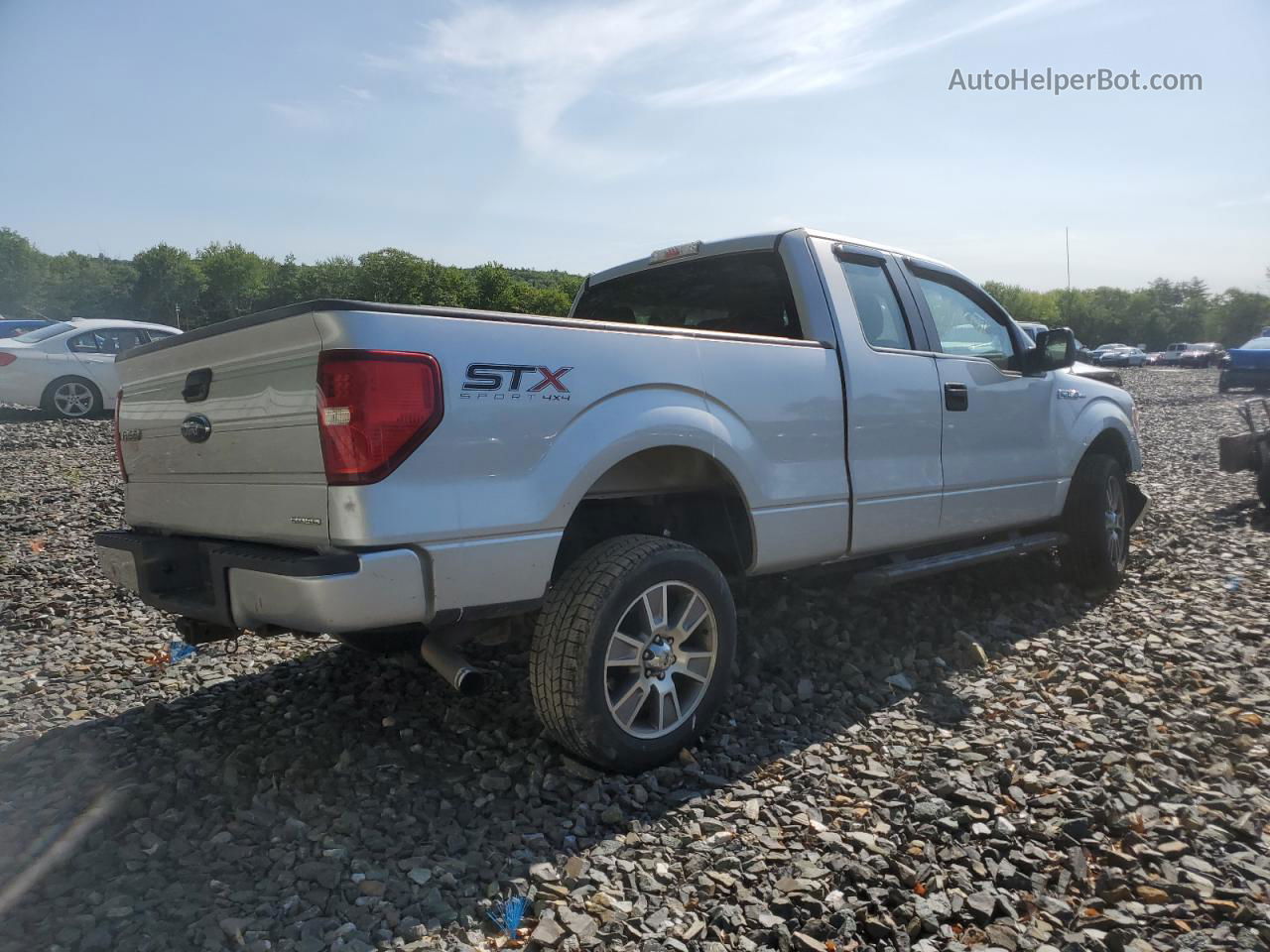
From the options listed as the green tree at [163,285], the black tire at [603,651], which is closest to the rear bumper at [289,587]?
the black tire at [603,651]

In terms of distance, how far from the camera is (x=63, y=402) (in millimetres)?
12922

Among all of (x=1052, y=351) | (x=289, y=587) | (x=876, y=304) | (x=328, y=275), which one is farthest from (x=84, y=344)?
(x=328, y=275)

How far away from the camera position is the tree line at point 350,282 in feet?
303

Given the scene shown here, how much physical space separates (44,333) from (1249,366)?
1038 inches

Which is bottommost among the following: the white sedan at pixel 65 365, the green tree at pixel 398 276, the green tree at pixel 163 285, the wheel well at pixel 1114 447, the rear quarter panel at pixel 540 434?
the wheel well at pixel 1114 447

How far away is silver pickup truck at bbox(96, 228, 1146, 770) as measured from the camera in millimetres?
2463

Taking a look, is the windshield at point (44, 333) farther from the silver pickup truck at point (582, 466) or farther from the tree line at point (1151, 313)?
the tree line at point (1151, 313)

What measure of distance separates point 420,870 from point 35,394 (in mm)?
13192

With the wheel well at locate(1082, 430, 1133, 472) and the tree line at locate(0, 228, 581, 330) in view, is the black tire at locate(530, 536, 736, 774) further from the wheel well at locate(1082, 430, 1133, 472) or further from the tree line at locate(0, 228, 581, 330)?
the tree line at locate(0, 228, 581, 330)

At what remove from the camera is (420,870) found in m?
2.47

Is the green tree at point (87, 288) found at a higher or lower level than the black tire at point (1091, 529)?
higher

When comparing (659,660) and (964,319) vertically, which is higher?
(964,319)

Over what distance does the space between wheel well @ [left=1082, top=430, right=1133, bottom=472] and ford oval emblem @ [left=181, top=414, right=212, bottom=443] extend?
16.6 ft

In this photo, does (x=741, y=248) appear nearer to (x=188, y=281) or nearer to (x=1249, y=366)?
(x=1249, y=366)
